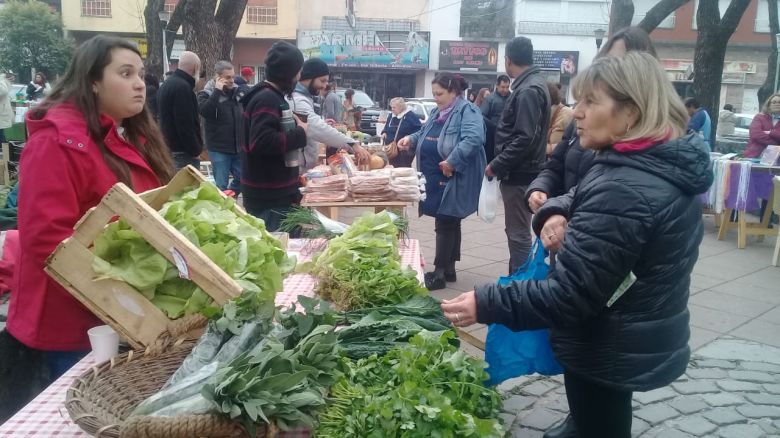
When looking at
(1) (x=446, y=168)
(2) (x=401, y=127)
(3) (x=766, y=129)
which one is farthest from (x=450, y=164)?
(3) (x=766, y=129)

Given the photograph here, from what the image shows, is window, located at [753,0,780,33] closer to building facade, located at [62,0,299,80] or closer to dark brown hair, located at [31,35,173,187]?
building facade, located at [62,0,299,80]

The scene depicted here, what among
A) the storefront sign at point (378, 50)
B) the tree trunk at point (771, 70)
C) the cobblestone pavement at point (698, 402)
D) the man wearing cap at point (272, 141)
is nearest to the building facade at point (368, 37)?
the storefront sign at point (378, 50)

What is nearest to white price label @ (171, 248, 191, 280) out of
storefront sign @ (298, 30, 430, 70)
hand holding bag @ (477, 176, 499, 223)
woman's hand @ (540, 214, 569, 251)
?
woman's hand @ (540, 214, 569, 251)

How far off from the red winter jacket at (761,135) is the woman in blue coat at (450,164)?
20.4 feet

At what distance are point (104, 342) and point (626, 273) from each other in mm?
1715

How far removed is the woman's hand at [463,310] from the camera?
206cm

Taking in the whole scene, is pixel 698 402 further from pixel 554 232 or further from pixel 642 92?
pixel 642 92

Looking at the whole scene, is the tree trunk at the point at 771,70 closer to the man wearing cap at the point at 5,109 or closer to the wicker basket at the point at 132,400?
the man wearing cap at the point at 5,109

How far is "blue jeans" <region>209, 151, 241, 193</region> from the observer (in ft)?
28.9

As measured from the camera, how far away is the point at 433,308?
246cm

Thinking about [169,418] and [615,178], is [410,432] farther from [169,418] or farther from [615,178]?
[615,178]

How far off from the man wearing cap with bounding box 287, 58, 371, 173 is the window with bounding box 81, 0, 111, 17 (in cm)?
3529

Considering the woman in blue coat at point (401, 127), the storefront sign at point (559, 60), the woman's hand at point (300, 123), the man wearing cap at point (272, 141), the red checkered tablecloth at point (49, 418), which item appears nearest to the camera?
the red checkered tablecloth at point (49, 418)

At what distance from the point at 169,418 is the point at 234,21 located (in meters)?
10.2
